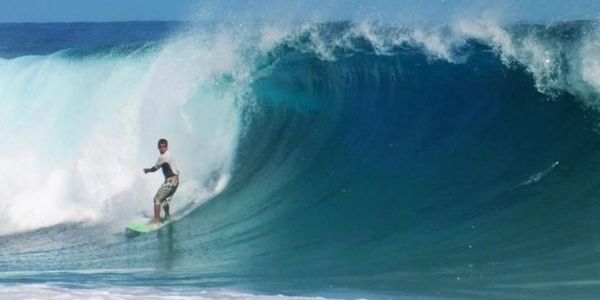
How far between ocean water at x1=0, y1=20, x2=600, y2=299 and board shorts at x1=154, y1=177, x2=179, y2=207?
29 centimetres

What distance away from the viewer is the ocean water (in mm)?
8188

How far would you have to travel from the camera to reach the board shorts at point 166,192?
10.5m

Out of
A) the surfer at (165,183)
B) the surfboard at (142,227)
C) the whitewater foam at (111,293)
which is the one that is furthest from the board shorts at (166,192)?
the whitewater foam at (111,293)

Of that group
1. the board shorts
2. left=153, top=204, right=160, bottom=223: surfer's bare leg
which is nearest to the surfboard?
left=153, top=204, right=160, bottom=223: surfer's bare leg

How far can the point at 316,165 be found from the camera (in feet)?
38.9

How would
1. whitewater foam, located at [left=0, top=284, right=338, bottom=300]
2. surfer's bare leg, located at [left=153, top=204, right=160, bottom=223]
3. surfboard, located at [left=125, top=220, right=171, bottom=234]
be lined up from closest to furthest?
whitewater foam, located at [left=0, top=284, right=338, bottom=300], surfboard, located at [left=125, top=220, right=171, bottom=234], surfer's bare leg, located at [left=153, top=204, right=160, bottom=223]

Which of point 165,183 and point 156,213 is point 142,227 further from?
point 165,183

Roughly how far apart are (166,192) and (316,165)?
1.98m

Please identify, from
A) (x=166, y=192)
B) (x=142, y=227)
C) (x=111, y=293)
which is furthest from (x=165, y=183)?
(x=111, y=293)

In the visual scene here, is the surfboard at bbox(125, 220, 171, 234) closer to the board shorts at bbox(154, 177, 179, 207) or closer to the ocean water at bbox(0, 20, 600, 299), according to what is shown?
the ocean water at bbox(0, 20, 600, 299)

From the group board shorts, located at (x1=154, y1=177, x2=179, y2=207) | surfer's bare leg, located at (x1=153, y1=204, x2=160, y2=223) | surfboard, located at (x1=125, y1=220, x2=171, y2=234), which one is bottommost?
surfboard, located at (x1=125, y1=220, x2=171, y2=234)

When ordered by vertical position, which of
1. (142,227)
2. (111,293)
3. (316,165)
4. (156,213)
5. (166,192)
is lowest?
(111,293)

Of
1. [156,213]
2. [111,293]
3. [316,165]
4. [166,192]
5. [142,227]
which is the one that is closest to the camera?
[111,293]

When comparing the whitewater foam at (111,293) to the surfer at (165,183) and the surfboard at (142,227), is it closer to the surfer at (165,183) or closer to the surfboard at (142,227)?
the surfboard at (142,227)
